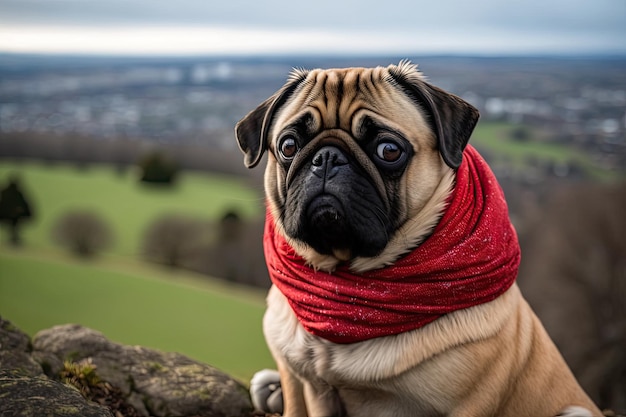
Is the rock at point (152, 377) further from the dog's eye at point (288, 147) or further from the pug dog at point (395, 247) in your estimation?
the dog's eye at point (288, 147)

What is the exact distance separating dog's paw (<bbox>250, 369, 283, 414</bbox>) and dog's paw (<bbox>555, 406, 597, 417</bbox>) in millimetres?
1627

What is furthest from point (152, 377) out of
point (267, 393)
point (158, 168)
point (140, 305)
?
point (158, 168)

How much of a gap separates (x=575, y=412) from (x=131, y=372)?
99.2 inches

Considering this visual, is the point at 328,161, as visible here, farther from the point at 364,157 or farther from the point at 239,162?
the point at 239,162

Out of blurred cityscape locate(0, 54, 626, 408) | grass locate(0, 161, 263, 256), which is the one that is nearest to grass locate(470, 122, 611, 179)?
blurred cityscape locate(0, 54, 626, 408)

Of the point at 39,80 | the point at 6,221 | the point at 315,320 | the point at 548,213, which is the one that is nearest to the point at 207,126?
the point at 39,80

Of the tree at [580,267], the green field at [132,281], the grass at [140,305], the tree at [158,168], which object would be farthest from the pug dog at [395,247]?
the tree at [580,267]

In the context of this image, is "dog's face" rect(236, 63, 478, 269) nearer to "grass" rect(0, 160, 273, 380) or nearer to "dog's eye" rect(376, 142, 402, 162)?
"dog's eye" rect(376, 142, 402, 162)

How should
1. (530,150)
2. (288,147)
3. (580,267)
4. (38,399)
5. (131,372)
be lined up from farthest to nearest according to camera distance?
(580,267) < (530,150) < (131,372) < (288,147) < (38,399)

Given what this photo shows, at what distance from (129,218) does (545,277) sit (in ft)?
23.8

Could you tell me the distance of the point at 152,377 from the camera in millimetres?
3986

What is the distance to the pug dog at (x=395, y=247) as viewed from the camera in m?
2.92

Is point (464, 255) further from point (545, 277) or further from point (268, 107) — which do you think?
point (545, 277)

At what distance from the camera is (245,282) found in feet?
29.7
